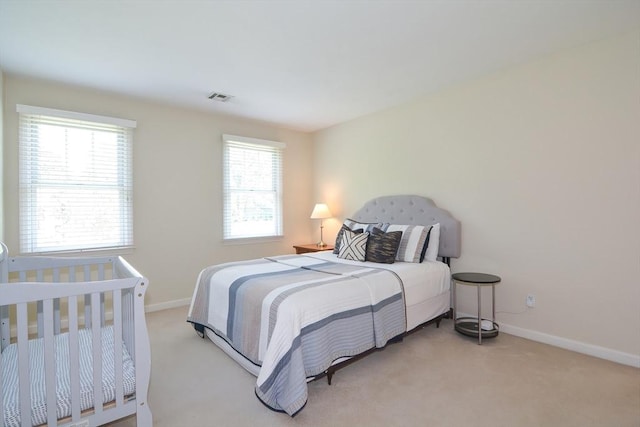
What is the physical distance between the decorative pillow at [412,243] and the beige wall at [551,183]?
50 cm

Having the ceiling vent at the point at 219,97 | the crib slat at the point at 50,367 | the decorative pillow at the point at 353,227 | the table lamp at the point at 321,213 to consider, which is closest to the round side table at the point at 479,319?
the decorative pillow at the point at 353,227

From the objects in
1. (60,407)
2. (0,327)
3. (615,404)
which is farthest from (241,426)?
(615,404)

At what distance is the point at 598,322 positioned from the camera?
8.44 ft

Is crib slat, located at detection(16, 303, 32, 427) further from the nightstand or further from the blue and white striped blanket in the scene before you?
the nightstand

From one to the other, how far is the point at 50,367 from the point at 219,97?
3.02 meters

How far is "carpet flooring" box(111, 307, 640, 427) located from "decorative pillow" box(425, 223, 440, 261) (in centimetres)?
85

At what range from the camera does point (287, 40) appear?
2457 millimetres

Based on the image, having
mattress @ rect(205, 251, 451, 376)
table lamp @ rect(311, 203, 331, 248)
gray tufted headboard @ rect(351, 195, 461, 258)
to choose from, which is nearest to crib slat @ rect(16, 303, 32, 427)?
mattress @ rect(205, 251, 451, 376)

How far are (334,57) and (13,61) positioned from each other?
2745 millimetres

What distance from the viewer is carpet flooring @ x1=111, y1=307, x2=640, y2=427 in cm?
184

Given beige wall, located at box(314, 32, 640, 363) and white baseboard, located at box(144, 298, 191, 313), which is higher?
beige wall, located at box(314, 32, 640, 363)

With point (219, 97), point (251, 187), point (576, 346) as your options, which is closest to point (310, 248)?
point (251, 187)

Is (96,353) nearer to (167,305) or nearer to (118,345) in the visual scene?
(118,345)

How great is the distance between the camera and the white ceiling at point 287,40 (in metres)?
2.08
